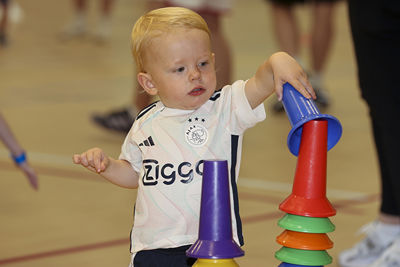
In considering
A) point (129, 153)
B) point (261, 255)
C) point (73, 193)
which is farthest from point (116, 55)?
point (129, 153)

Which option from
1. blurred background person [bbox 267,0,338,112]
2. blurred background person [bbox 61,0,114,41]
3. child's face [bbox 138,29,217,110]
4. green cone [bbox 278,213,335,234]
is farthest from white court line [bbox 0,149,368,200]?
blurred background person [bbox 61,0,114,41]

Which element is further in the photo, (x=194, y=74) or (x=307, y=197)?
(x=194, y=74)

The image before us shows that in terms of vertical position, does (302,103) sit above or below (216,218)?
above

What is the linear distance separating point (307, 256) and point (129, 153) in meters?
0.49

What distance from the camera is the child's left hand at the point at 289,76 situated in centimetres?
144

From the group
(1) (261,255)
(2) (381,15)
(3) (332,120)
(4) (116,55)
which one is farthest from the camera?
(4) (116,55)

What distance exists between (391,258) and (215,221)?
3.32 feet

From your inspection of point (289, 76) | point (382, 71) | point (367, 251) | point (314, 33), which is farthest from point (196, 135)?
Result: point (314, 33)

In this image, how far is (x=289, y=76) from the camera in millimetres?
1450

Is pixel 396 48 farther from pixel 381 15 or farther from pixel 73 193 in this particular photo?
pixel 73 193

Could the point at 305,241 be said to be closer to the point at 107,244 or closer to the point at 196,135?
the point at 196,135

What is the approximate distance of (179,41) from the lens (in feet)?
5.23

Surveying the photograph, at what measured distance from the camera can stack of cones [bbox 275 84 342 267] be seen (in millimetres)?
1421

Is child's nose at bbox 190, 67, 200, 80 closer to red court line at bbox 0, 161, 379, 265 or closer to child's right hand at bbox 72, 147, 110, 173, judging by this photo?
child's right hand at bbox 72, 147, 110, 173
